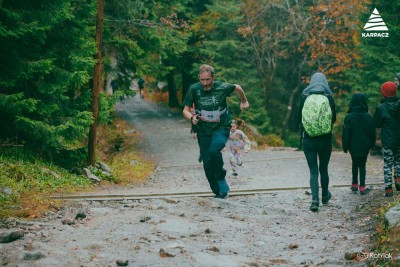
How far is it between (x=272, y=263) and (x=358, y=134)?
212 inches

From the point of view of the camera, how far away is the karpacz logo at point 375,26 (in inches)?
978

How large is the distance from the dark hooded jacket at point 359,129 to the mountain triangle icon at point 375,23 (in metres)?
15.3

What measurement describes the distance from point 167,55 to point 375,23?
429 inches

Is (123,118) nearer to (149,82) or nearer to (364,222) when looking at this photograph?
(149,82)

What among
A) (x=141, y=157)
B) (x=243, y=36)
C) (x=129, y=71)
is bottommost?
(x=141, y=157)

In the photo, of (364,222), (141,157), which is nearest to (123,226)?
(364,222)

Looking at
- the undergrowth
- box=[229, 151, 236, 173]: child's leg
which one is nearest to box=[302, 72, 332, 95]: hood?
the undergrowth

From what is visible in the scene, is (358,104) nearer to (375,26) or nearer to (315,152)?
(315,152)

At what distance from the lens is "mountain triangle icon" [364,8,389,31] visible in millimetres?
24828

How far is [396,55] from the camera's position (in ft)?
81.2

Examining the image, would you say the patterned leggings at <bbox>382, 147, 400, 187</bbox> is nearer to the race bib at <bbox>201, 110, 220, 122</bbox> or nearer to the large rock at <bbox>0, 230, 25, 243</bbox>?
the race bib at <bbox>201, 110, 220, 122</bbox>

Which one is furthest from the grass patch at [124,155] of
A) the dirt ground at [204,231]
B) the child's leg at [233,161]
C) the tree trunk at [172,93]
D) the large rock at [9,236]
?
the tree trunk at [172,93]

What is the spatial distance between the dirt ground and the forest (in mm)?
2661

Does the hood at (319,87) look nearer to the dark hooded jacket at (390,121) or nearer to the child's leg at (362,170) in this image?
the dark hooded jacket at (390,121)
